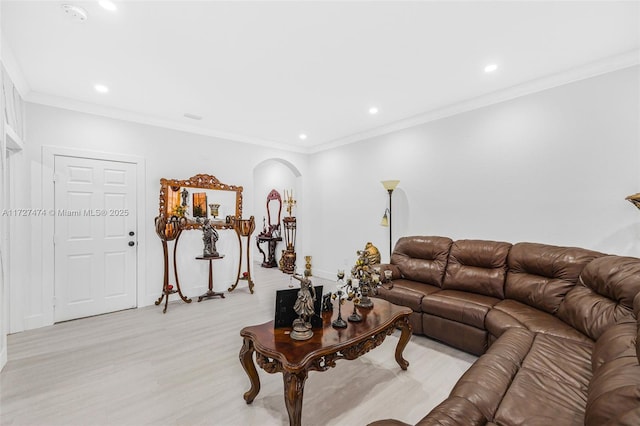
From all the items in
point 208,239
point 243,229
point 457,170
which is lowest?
point 208,239

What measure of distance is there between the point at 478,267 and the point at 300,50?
2.95 metres

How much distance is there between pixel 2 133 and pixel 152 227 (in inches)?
76.3

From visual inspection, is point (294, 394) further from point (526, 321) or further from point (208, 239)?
point (208, 239)

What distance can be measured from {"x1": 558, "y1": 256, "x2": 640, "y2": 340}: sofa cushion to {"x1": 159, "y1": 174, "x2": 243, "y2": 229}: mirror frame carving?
443cm

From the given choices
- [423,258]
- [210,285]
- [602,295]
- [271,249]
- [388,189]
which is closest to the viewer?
[602,295]

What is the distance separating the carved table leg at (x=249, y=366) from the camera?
199 centimetres

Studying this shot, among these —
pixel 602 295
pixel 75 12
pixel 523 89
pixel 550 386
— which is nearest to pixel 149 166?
pixel 75 12

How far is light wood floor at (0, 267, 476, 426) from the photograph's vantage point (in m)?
1.93

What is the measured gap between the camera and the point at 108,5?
198 centimetres

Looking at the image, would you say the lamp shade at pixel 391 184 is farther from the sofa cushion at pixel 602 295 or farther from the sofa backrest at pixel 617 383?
the sofa backrest at pixel 617 383

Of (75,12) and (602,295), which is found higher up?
(75,12)

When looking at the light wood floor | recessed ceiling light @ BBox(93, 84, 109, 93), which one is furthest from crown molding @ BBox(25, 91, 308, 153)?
the light wood floor

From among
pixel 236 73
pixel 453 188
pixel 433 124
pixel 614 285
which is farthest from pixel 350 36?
pixel 614 285

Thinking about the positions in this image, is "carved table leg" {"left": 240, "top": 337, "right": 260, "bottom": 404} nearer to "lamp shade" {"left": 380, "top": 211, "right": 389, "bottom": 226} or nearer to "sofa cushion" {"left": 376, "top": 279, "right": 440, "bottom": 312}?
"sofa cushion" {"left": 376, "top": 279, "right": 440, "bottom": 312}
